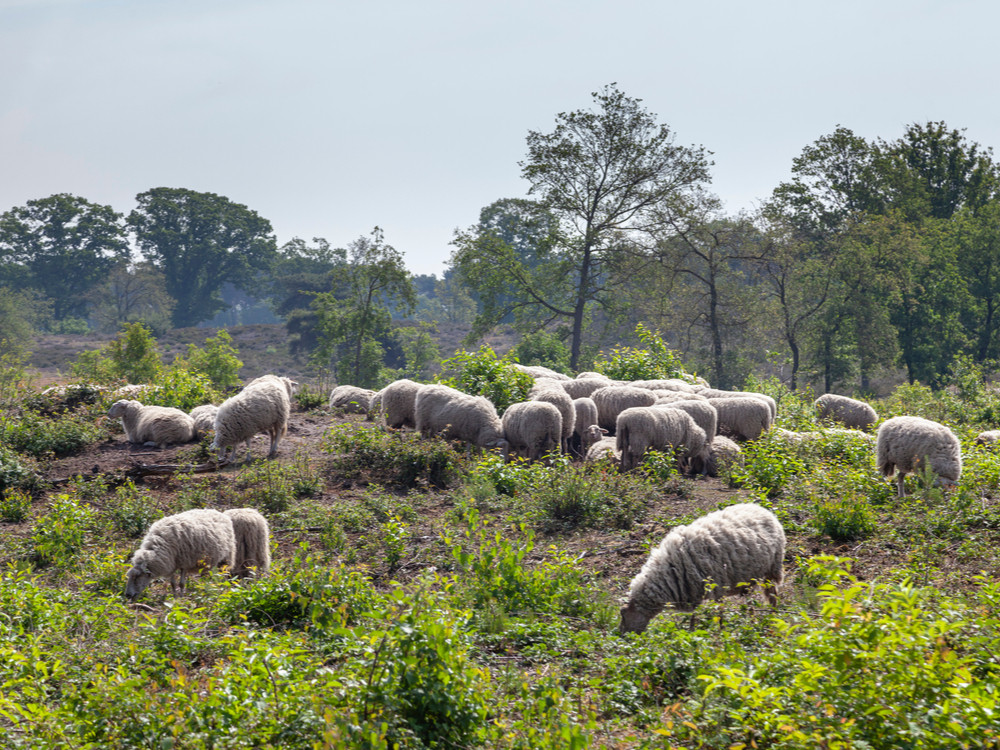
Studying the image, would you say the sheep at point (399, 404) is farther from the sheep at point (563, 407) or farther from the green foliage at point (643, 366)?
the green foliage at point (643, 366)

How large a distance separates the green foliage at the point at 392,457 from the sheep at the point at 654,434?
275 centimetres

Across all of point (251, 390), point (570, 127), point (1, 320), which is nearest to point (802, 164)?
point (570, 127)

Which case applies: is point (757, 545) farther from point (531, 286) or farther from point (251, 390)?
point (531, 286)

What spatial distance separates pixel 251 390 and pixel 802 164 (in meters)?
32.9

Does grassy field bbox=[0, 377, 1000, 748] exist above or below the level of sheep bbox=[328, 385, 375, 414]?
below

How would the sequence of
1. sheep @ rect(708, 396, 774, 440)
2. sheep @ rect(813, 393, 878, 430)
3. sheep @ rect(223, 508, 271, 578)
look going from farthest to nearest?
1. sheep @ rect(813, 393, 878, 430)
2. sheep @ rect(708, 396, 774, 440)
3. sheep @ rect(223, 508, 271, 578)

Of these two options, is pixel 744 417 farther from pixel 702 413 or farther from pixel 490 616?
pixel 490 616

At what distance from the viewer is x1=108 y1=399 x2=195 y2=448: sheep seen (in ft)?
45.3

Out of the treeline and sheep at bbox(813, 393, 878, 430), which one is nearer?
sheep at bbox(813, 393, 878, 430)

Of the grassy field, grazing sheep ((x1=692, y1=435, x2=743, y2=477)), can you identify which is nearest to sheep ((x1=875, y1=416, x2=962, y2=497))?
the grassy field

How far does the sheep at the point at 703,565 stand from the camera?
615 centimetres

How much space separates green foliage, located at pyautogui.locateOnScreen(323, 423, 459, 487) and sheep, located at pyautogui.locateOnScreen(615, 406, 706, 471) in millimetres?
2746

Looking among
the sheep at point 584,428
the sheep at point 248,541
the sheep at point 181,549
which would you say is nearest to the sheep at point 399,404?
the sheep at point 584,428

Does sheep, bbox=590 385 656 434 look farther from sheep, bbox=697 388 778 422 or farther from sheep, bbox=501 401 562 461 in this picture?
sheep, bbox=501 401 562 461
